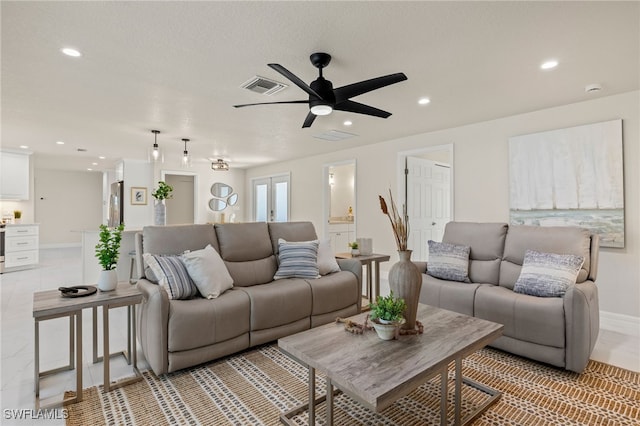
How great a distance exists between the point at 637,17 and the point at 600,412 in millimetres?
2398

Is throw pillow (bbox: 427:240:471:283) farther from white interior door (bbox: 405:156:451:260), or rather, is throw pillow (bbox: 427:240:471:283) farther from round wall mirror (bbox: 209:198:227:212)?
round wall mirror (bbox: 209:198:227:212)

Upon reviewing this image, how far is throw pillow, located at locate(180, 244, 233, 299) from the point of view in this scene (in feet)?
8.54

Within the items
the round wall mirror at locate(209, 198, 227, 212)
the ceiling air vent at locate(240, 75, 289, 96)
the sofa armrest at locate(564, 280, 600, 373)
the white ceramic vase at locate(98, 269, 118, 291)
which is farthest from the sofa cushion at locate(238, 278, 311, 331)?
the round wall mirror at locate(209, 198, 227, 212)

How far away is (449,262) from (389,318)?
5.91 ft

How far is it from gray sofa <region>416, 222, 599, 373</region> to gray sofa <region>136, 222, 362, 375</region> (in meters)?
1.07

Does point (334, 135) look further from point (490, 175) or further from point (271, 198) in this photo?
point (271, 198)

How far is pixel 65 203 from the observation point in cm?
1041


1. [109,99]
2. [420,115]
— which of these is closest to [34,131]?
[109,99]

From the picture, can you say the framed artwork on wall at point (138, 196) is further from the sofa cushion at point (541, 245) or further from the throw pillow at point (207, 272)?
the sofa cushion at point (541, 245)

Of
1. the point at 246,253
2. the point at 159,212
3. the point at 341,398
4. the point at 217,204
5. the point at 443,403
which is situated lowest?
the point at 341,398

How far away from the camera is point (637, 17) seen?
196 centimetres

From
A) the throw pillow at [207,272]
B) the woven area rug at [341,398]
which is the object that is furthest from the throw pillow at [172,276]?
the woven area rug at [341,398]

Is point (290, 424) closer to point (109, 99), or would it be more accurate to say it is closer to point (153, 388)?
point (153, 388)

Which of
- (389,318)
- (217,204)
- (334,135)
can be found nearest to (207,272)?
(389,318)
